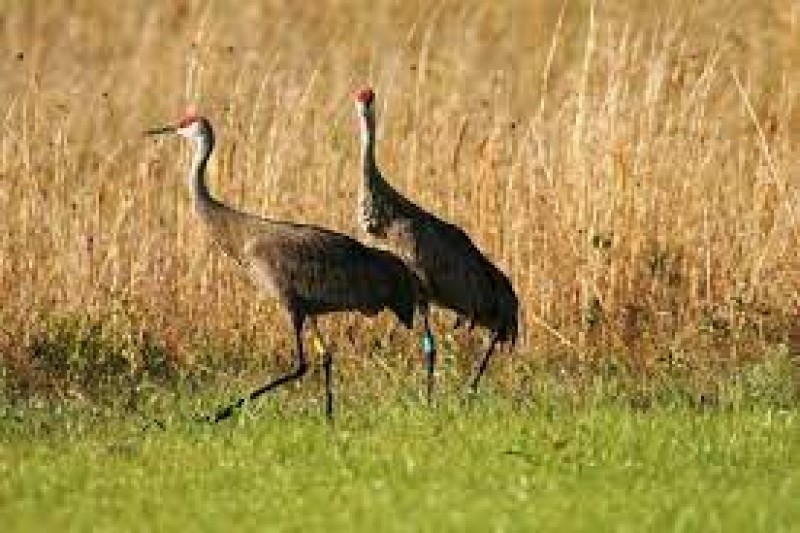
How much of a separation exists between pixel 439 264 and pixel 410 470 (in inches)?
110

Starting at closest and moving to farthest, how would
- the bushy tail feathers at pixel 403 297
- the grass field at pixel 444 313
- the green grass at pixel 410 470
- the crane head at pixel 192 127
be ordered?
the green grass at pixel 410 470 < the grass field at pixel 444 313 < the bushy tail feathers at pixel 403 297 < the crane head at pixel 192 127

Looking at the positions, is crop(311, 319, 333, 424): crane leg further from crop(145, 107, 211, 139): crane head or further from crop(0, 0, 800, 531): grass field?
crop(145, 107, 211, 139): crane head

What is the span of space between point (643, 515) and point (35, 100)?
5.70 meters

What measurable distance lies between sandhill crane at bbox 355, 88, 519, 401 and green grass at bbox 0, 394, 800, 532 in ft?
2.99

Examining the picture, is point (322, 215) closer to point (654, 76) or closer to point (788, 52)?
point (654, 76)

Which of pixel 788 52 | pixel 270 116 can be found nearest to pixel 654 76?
pixel 270 116

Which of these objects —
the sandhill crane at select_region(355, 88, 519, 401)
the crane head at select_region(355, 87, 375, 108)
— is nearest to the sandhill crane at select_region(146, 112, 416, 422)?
the sandhill crane at select_region(355, 88, 519, 401)

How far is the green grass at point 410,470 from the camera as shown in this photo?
7.92m

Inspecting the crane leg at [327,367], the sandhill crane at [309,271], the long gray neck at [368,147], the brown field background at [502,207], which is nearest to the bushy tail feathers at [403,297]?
the sandhill crane at [309,271]

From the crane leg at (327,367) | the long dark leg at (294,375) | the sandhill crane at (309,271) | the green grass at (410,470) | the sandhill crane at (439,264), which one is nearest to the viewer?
the green grass at (410,470)

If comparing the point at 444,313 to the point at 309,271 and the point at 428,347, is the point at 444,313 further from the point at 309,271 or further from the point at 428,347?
the point at 309,271

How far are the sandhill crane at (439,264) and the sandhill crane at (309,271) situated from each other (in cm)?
31

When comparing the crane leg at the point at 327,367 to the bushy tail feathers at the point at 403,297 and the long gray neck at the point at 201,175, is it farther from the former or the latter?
the long gray neck at the point at 201,175

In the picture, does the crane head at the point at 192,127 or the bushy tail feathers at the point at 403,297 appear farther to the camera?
the crane head at the point at 192,127
